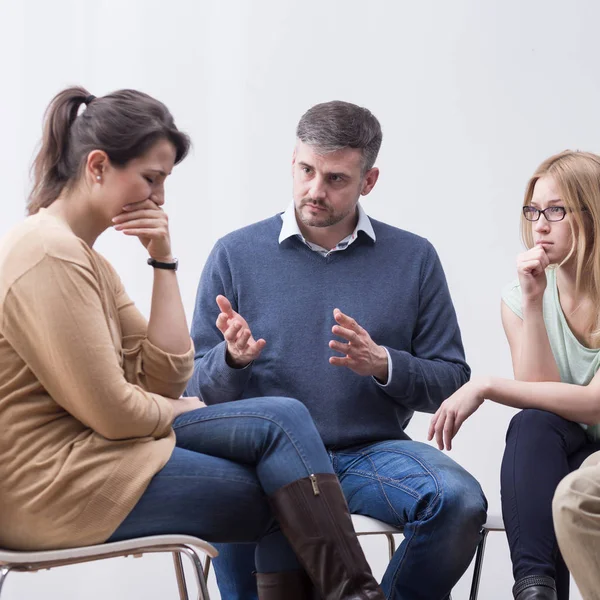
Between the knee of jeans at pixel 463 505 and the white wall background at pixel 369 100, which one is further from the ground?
the white wall background at pixel 369 100

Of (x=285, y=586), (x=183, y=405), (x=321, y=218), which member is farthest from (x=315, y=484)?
(x=321, y=218)

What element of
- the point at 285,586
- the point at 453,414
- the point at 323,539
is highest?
the point at 453,414

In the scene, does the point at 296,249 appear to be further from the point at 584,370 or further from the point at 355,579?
the point at 355,579

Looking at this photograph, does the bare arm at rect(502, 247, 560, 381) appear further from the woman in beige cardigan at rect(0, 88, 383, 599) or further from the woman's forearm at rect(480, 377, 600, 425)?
the woman in beige cardigan at rect(0, 88, 383, 599)

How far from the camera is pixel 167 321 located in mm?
1743

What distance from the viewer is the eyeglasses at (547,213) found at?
80.6 inches

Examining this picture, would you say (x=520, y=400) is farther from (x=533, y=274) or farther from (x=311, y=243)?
→ (x=311, y=243)

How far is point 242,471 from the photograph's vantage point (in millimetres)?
1637

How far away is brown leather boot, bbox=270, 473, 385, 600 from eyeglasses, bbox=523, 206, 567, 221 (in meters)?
0.83

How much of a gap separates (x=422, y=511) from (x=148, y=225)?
77 cm

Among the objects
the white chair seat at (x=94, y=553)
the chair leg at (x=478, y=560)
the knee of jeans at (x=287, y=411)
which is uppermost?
the knee of jeans at (x=287, y=411)

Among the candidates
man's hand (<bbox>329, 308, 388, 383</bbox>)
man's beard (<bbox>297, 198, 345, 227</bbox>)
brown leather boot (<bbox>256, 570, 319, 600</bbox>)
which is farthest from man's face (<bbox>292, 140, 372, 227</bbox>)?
brown leather boot (<bbox>256, 570, 319, 600</bbox>)

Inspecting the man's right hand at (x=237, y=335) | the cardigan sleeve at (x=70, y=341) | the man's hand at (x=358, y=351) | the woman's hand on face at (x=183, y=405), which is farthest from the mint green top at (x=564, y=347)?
the cardigan sleeve at (x=70, y=341)

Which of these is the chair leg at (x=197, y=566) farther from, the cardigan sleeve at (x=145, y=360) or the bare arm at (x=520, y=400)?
the bare arm at (x=520, y=400)
